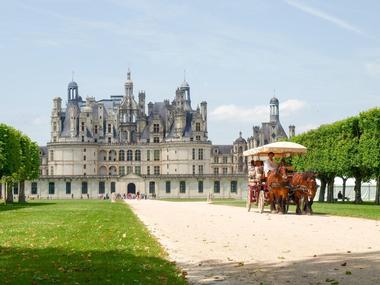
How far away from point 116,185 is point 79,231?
108889mm

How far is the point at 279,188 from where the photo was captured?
99.1 ft

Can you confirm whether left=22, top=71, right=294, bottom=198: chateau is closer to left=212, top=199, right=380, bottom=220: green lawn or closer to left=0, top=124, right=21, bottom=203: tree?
left=0, top=124, right=21, bottom=203: tree

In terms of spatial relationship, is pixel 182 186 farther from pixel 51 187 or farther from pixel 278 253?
pixel 278 253

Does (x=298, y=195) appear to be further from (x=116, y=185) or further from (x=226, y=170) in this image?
(x=226, y=170)

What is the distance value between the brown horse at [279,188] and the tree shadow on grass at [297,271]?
1686cm

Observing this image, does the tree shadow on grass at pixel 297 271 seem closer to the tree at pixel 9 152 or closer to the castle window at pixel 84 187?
the tree at pixel 9 152

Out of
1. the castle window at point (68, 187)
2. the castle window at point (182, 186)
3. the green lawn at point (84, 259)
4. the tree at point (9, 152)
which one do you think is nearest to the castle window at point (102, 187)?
the castle window at point (68, 187)

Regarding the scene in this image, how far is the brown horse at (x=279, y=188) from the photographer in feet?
98.1

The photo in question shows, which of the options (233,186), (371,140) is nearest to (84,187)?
(233,186)

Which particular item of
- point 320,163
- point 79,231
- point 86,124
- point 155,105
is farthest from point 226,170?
point 79,231

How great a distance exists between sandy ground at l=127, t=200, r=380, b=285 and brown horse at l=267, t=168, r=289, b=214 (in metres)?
8.77

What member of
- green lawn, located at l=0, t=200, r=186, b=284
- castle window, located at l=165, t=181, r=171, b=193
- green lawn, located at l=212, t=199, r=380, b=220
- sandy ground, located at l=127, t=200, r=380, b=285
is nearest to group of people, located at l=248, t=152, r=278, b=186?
green lawn, located at l=212, t=199, r=380, b=220

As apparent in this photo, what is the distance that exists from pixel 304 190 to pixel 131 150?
369 ft

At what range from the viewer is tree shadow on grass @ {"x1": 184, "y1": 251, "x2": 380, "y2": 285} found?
1027 centimetres
